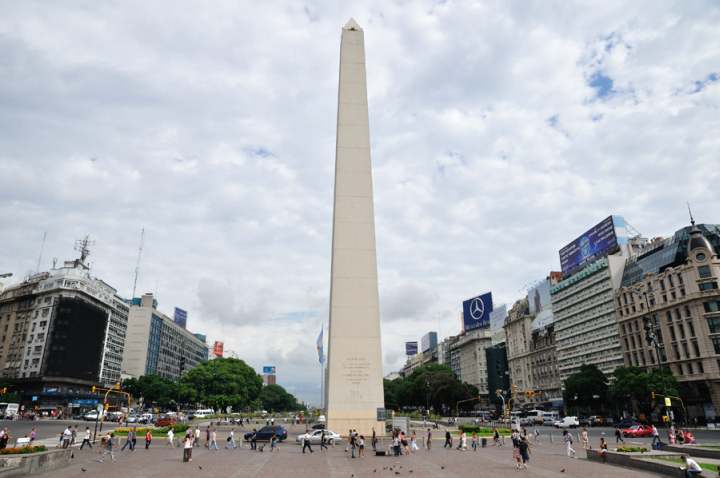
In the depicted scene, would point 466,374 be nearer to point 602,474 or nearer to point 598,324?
point 598,324

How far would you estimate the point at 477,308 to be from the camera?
5315 inches

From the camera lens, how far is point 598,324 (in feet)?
287

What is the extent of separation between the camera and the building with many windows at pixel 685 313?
6272 cm

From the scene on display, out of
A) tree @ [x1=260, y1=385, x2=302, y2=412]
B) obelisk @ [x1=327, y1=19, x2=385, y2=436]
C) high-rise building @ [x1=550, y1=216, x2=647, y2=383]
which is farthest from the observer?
tree @ [x1=260, y1=385, x2=302, y2=412]

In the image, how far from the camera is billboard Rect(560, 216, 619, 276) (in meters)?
88.4

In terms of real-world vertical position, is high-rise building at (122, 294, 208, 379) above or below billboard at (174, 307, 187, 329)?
below

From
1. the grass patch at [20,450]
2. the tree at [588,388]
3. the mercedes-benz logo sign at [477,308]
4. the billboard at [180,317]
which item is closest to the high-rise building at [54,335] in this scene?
the billboard at [180,317]

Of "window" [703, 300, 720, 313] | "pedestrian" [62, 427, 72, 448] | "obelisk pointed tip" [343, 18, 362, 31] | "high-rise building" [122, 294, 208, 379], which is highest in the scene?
"obelisk pointed tip" [343, 18, 362, 31]

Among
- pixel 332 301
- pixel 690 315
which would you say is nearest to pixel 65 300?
pixel 332 301

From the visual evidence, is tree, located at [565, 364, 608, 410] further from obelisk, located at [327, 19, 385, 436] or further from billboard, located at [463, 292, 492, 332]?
billboard, located at [463, 292, 492, 332]

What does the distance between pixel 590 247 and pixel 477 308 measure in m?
46.1

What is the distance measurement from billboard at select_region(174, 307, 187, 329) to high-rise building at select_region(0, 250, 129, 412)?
57253 mm

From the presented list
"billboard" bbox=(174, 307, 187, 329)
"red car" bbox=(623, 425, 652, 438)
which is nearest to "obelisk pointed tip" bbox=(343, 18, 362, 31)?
"red car" bbox=(623, 425, 652, 438)

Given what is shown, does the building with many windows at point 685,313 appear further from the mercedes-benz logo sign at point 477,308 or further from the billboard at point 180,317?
the billboard at point 180,317
